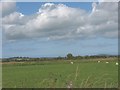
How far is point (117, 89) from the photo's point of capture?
22.3 ft

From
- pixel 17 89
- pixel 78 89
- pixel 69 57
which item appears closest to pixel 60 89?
pixel 78 89

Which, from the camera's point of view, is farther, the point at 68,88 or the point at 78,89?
the point at 78,89

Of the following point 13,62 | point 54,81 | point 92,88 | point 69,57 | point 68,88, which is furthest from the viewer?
point 69,57

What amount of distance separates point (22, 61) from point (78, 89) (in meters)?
77.9

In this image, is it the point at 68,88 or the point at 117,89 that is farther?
the point at 117,89

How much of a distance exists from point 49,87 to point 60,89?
33 cm

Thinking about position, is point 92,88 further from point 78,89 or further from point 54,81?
point 54,81

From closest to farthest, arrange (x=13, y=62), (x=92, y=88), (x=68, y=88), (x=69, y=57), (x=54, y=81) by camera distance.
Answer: (x=68, y=88), (x=54, y=81), (x=92, y=88), (x=13, y=62), (x=69, y=57)

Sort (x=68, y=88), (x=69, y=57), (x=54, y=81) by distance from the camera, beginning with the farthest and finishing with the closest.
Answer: (x=69, y=57) < (x=54, y=81) < (x=68, y=88)

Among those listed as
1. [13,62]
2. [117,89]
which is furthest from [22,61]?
[117,89]

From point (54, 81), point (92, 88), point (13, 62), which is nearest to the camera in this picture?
point (54, 81)

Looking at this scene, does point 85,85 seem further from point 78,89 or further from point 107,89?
point 107,89

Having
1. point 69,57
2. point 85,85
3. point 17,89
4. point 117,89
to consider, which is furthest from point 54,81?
point 69,57

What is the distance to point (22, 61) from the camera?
8356cm
